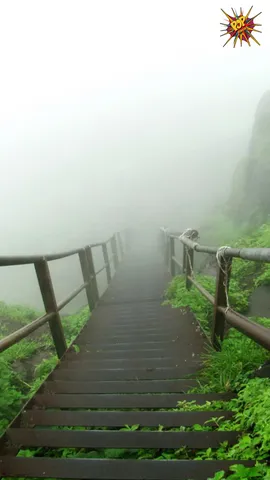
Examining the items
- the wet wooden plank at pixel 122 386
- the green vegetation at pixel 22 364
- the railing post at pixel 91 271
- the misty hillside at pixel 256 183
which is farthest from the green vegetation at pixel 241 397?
the misty hillside at pixel 256 183

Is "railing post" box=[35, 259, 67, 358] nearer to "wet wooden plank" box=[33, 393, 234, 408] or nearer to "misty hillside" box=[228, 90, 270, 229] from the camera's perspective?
"wet wooden plank" box=[33, 393, 234, 408]

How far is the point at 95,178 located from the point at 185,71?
78.5m

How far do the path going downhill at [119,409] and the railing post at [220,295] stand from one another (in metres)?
0.32

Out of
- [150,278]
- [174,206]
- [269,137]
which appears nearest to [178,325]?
[150,278]

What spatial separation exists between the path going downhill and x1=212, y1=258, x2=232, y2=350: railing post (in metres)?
0.32

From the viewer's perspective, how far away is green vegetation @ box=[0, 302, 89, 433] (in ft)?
9.17

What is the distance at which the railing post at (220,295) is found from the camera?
97.1 inches

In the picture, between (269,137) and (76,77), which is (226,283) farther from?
(76,77)

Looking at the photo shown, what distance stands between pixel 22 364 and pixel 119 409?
7.95 feet

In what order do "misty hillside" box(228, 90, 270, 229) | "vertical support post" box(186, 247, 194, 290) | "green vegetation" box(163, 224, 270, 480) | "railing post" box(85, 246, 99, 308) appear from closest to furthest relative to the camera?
1. "green vegetation" box(163, 224, 270, 480)
2. "vertical support post" box(186, 247, 194, 290)
3. "railing post" box(85, 246, 99, 308)
4. "misty hillside" box(228, 90, 270, 229)

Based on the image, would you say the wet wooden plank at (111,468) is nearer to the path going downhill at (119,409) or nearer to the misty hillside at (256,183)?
the path going downhill at (119,409)

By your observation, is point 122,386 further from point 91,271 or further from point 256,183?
point 256,183

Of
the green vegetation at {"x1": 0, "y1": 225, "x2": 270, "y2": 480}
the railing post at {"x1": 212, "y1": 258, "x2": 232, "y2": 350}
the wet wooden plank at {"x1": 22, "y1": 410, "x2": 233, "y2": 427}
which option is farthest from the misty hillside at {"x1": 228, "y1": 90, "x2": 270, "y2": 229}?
the wet wooden plank at {"x1": 22, "y1": 410, "x2": 233, "y2": 427}

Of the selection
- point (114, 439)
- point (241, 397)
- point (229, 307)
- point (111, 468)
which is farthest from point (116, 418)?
point (229, 307)
